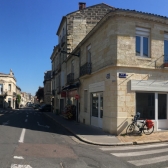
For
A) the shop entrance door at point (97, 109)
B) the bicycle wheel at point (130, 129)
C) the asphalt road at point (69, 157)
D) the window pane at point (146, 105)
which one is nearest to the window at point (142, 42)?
the window pane at point (146, 105)

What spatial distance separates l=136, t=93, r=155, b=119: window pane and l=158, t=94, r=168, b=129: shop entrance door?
1.49 ft

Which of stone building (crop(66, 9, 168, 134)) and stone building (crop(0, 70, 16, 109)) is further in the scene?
stone building (crop(0, 70, 16, 109))

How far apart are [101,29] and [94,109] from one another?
16.6 feet

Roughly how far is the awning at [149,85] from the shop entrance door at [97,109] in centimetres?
234

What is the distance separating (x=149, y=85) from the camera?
11430 millimetres

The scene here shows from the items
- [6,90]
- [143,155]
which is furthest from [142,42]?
[6,90]

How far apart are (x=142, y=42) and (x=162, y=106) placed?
3.76 metres

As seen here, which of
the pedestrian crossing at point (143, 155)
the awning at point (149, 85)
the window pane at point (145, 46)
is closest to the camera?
the pedestrian crossing at point (143, 155)

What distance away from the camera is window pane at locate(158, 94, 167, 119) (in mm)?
11898

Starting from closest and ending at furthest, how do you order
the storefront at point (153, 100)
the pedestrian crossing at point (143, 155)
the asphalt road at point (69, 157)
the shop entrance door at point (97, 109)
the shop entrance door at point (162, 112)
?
1. the asphalt road at point (69, 157)
2. the pedestrian crossing at point (143, 155)
3. the storefront at point (153, 100)
4. the shop entrance door at point (162, 112)
5. the shop entrance door at point (97, 109)

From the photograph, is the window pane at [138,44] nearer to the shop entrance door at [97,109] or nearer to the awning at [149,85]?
the awning at [149,85]

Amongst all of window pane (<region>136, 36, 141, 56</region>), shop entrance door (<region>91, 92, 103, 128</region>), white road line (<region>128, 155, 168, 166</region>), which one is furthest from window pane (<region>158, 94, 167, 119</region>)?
white road line (<region>128, 155, 168, 166</region>)

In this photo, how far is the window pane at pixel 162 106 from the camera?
11.9m

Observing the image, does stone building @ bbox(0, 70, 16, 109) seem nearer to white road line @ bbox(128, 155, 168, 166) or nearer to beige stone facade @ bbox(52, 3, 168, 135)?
beige stone facade @ bbox(52, 3, 168, 135)
